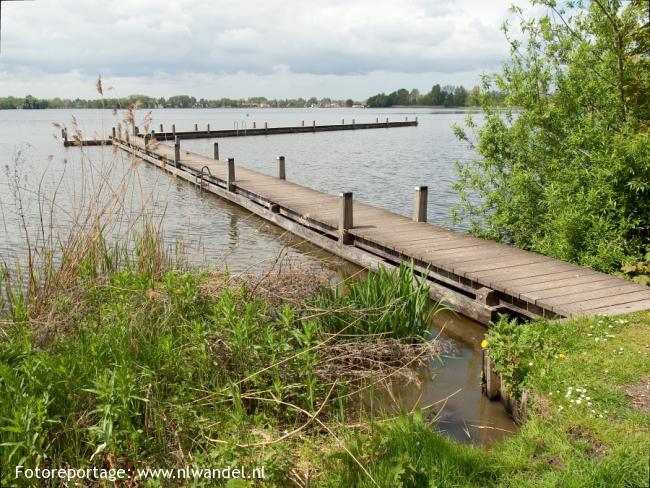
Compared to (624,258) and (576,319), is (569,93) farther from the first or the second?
(576,319)

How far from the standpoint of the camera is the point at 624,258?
7273 mm

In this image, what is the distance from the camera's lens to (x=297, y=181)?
22.0m

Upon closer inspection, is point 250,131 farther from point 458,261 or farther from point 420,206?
point 458,261

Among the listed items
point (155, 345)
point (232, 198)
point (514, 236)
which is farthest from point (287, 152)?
point (155, 345)

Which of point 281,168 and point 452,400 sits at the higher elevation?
point 281,168

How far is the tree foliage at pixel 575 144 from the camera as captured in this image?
7.34 metres

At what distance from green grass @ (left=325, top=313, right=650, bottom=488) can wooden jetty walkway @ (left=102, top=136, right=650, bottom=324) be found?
1489 mm

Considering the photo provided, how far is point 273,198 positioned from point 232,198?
2.53 meters

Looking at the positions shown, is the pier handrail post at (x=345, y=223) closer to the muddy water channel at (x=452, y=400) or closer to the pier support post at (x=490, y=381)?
the muddy water channel at (x=452, y=400)

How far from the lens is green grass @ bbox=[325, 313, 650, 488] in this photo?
3295mm

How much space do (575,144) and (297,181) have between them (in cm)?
1460

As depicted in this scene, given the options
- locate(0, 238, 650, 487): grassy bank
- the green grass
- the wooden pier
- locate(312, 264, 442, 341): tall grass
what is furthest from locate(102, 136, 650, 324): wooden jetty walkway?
the wooden pier

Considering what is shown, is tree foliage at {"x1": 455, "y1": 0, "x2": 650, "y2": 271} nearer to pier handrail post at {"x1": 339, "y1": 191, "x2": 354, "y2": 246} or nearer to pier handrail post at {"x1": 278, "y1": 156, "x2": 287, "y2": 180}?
pier handrail post at {"x1": 339, "y1": 191, "x2": 354, "y2": 246}

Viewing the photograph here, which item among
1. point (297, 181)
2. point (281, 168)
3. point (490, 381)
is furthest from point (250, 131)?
point (490, 381)
